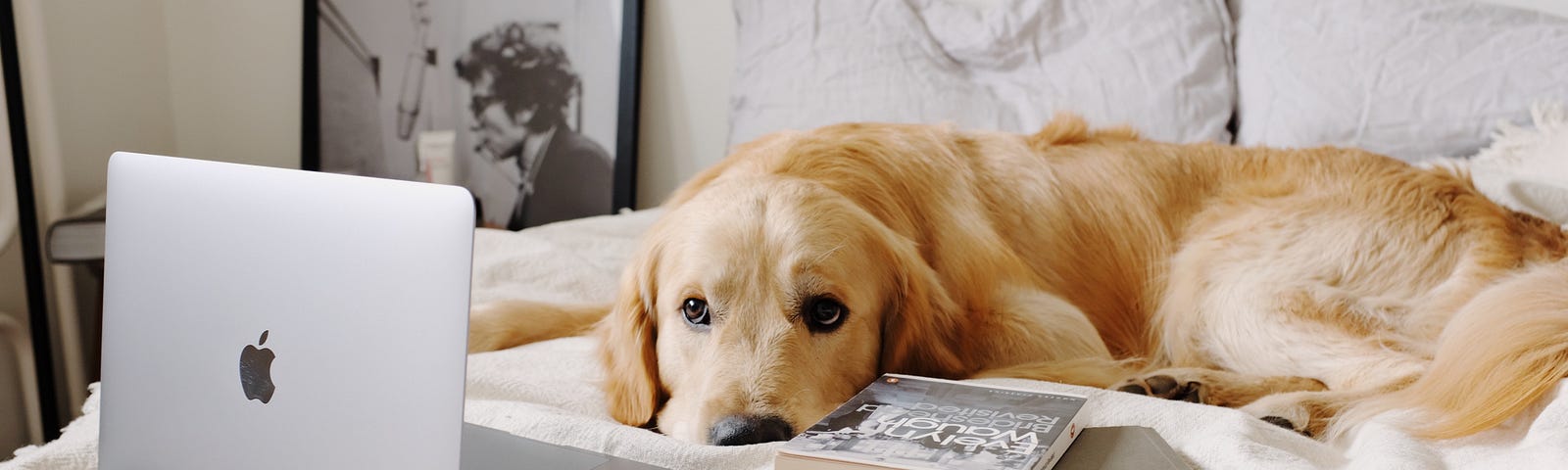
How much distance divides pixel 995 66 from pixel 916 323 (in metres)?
1.18

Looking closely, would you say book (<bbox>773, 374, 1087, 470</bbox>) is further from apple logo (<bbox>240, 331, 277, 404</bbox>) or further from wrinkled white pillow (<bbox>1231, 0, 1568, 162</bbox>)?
wrinkled white pillow (<bbox>1231, 0, 1568, 162</bbox>)

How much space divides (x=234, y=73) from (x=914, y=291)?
2.53 meters

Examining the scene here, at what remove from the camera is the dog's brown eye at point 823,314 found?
1368mm

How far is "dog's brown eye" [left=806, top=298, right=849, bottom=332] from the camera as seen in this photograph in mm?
1368

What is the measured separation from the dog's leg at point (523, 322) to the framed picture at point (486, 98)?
4.70 ft

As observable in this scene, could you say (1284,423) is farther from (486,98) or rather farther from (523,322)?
(486,98)

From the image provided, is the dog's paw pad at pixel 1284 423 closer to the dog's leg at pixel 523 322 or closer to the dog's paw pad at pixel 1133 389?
the dog's paw pad at pixel 1133 389

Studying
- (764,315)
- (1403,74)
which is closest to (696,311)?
(764,315)

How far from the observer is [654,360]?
58.3 inches

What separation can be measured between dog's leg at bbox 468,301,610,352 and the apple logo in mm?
859

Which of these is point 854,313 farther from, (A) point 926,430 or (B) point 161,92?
(B) point 161,92

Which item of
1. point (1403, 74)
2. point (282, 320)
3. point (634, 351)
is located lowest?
point (634, 351)

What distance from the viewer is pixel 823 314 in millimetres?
1382

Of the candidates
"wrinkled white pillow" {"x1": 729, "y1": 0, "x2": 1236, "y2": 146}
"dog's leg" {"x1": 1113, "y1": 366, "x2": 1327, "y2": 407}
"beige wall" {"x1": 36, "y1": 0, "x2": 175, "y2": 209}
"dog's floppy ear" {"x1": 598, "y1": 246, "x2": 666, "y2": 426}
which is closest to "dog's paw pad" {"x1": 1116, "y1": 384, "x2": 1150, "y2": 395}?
"dog's leg" {"x1": 1113, "y1": 366, "x2": 1327, "y2": 407}
